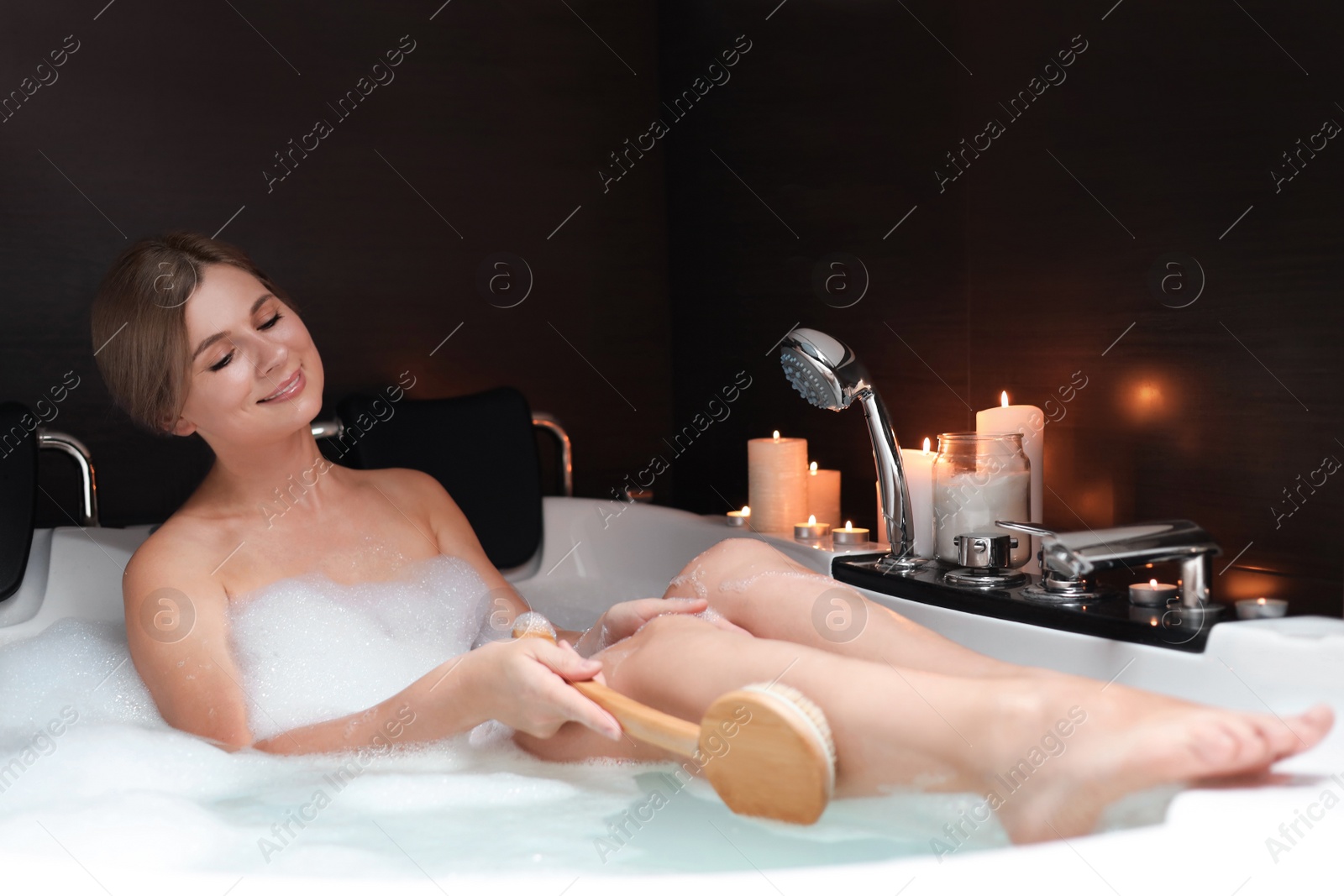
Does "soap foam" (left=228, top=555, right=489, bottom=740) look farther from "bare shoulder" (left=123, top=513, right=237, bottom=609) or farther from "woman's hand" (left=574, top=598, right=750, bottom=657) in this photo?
"woman's hand" (left=574, top=598, right=750, bottom=657)

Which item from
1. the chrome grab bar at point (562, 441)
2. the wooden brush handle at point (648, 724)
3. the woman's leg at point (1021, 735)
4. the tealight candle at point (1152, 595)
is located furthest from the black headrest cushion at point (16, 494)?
the tealight candle at point (1152, 595)

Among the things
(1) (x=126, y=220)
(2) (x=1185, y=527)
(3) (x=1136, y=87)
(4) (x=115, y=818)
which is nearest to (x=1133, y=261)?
(3) (x=1136, y=87)

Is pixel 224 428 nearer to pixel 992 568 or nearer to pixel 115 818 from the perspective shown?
pixel 115 818

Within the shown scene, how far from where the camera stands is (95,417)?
84.8 inches

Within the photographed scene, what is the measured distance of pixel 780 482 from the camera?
1.91 meters

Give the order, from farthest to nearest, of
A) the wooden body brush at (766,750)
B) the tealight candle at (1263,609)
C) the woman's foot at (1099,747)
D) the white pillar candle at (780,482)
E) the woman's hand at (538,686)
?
the white pillar candle at (780,482), the tealight candle at (1263,609), the woman's hand at (538,686), the wooden body brush at (766,750), the woman's foot at (1099,747)

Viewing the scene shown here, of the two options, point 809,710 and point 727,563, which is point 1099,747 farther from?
point 727,563

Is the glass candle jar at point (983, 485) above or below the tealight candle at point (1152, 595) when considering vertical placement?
above

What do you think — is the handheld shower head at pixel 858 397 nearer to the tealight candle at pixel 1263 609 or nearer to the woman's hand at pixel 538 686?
the tealight candle at pixel 1263 609

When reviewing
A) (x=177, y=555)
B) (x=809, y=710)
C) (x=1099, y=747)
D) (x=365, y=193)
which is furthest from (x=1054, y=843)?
(x=365, y=193)

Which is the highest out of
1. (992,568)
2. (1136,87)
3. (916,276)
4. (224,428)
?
(1136,87)

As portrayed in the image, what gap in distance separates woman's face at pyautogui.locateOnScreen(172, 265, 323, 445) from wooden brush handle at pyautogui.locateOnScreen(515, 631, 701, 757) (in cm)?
65

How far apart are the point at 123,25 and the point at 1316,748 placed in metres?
2.28

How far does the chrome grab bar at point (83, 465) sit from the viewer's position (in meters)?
1.85
